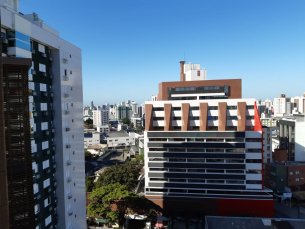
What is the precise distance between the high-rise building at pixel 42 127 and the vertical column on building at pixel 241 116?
17.0 meters

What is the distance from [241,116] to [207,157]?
568 cm

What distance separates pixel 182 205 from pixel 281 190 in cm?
1625

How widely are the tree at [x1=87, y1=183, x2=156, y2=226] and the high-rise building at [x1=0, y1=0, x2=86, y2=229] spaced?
4.73 m

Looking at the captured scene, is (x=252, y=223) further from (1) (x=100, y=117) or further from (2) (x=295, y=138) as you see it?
(1) (x=100, y=117)

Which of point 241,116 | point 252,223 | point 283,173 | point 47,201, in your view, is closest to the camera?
point 47,201

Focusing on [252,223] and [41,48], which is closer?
[41,48]

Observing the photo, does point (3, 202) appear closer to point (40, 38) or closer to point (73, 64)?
point (40, 38)

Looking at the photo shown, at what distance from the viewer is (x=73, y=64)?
14398mm

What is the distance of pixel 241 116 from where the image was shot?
80.8 feet

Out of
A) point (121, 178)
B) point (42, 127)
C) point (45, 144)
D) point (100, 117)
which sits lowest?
point (121, 178)

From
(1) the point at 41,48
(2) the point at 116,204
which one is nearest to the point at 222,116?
(2) the point at 116,204

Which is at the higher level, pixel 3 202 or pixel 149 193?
pixel 3 202

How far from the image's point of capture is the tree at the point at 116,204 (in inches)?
805

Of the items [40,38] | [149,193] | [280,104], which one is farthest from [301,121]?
[280,104]
